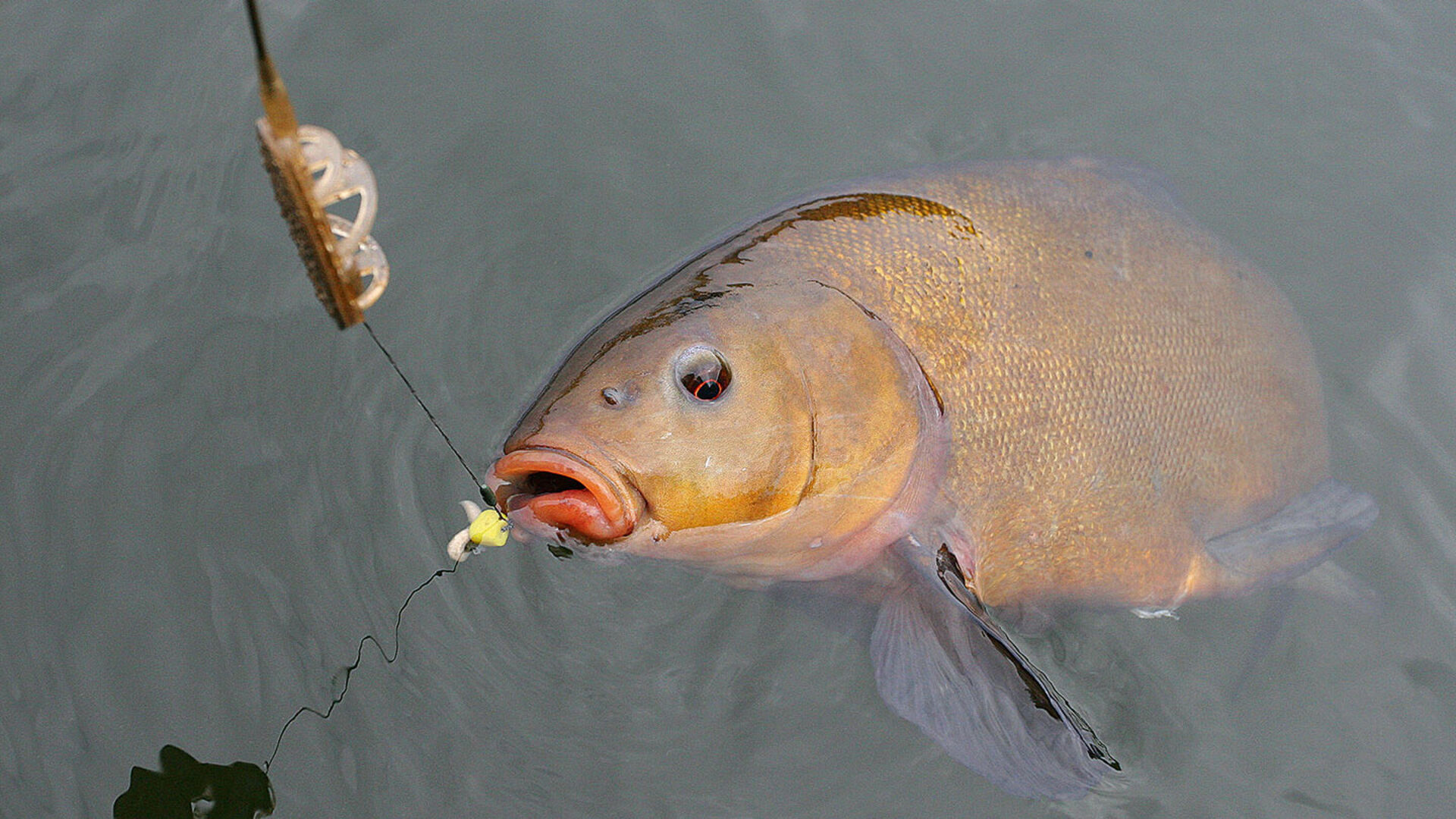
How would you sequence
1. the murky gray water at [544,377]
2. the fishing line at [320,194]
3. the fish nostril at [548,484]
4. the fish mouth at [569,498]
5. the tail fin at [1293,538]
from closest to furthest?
the fishing line at [320,194]
the fish mouth at [569,498]
the fish nostril at [548,484]
the murky gray water at [544,377]
the tail fin at [1293,538]

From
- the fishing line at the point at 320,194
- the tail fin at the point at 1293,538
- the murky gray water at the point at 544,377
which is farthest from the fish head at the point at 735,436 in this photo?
the tail fin at the point at 1293,538

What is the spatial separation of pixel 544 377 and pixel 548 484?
65cm

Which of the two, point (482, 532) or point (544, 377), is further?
point (544, 377)

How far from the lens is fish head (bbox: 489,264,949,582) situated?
263cm

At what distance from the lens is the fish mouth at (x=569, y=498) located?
2.55m

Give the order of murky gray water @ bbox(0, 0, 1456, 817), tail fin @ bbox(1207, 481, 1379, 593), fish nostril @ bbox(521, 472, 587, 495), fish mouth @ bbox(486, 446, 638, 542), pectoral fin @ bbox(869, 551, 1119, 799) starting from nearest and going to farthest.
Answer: fish mouth @ bbox(486, 446, 638, 542) < fish nostril @ bbox(521, 472, 587, 495) < pectoral fin @ bbox(869, 551, 1119, 799) < murky gray water @ bbox(0, 0, 1456, 817) < tail fin @ bbox(1207, 481, 1379, 593)

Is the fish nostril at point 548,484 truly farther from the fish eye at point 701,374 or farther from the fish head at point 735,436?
the fish eye at point 701,374

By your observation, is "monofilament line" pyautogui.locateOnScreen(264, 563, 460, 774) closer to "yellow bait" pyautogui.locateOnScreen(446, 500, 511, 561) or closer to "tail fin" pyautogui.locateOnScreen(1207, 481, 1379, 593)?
"yellow bait" pyautogui.locateOnScreen(446, 500, 511, 561)

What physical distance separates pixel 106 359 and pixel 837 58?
9.98 feet

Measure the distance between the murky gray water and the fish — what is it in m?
0.25

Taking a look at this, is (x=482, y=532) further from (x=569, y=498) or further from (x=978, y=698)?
(x=978, y=698)

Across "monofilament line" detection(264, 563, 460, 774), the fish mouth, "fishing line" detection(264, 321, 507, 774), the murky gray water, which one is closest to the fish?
the fish mouth

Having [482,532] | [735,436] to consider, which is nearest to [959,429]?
[735,436]

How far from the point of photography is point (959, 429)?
3.11 m
